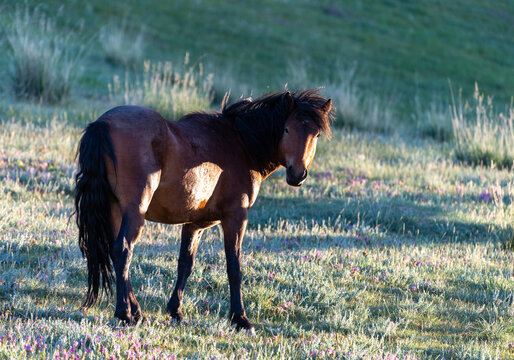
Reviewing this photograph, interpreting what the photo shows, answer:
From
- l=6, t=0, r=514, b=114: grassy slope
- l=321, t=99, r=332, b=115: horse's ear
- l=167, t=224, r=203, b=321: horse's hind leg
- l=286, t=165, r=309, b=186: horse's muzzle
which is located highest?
l=321, t=99, r=332, b=115: horse's ear

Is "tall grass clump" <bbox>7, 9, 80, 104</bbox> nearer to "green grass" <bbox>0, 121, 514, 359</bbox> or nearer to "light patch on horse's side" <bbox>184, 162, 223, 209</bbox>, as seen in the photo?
"green grass" <bbox>0, 121, 514, 359</bbox>

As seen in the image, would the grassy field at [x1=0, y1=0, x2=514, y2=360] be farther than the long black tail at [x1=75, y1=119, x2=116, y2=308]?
Yes

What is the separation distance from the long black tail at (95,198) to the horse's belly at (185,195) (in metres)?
0.39

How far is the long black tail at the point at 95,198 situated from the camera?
15.6ft

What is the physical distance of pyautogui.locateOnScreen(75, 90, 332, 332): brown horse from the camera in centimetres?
480

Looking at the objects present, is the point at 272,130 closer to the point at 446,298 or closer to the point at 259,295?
the point at 259,295

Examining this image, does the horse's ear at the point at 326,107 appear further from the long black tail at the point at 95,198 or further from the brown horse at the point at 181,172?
the long black tail at the point at 95,198

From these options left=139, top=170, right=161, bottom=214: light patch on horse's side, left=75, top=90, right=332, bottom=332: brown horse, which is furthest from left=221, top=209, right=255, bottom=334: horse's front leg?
left=139, top=170, right=161, bottom=214: light patch on horse's side

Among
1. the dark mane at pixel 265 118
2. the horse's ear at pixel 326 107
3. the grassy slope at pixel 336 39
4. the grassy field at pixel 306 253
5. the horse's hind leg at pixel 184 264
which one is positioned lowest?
the grassy slope at pixel 336 39

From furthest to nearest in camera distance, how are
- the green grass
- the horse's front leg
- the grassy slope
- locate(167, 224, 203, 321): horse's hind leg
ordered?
the grassy slope → locate(167, 224, 203, 321): horse's hind leg → the horse's front leg → the green grass

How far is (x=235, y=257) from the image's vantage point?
17.9 ft

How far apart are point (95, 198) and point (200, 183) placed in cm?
86

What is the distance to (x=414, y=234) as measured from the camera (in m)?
9.74

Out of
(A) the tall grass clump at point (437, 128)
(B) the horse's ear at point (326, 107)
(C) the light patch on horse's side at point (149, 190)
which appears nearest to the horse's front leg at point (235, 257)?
(C) the light patch on horse's side at point (149, 190)
